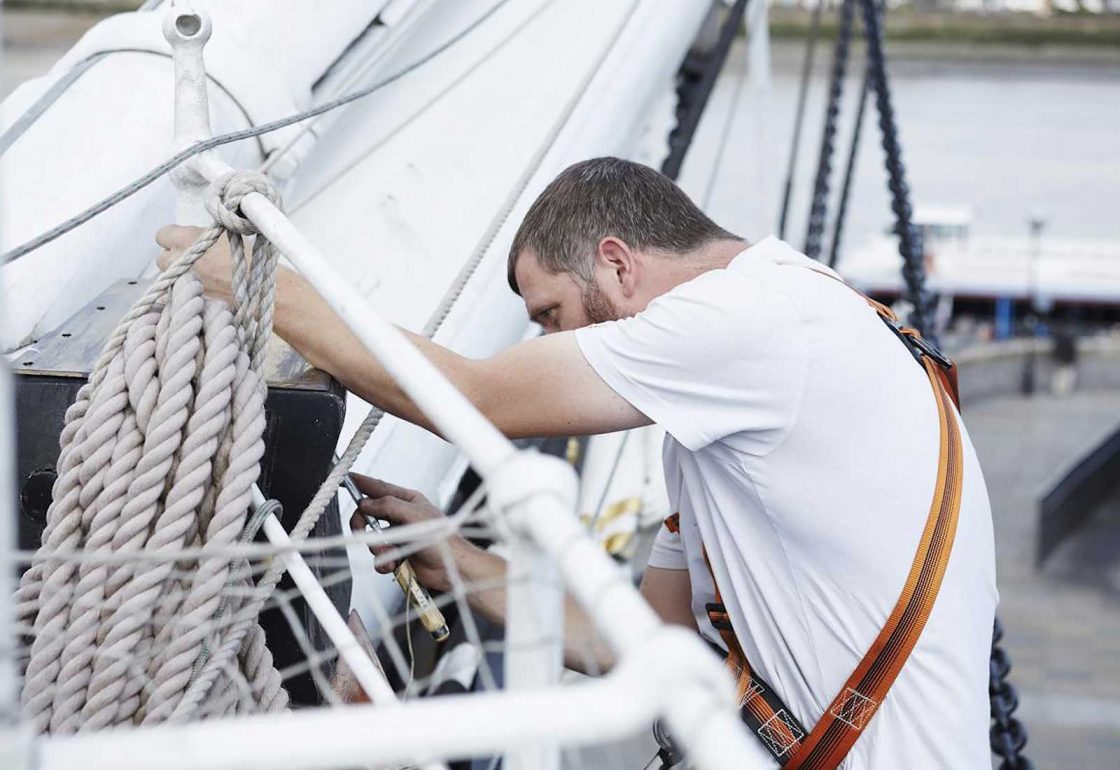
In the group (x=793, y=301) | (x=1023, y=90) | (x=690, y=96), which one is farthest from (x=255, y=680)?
(x=1023, y=90)

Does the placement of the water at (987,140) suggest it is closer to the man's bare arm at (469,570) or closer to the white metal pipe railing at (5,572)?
the man's bare arm at (469,570)

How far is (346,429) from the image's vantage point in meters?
2.05

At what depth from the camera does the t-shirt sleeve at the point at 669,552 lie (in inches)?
77.4

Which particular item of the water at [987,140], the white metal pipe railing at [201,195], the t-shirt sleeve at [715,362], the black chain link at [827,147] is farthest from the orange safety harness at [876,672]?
the water at [987,140]

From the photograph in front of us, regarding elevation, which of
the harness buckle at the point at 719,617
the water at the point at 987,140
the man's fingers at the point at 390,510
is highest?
the man's fingers at the point at 390,510

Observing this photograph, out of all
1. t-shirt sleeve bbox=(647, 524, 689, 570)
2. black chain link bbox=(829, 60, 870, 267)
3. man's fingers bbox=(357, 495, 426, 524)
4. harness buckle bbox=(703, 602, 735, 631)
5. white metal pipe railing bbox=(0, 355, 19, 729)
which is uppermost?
white metal pipe railing bbox=(0, 355, 19, 729)

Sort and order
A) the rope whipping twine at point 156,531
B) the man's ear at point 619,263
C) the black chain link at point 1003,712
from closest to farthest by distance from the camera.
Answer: the rope whipping twine at point 156,531
the man's ear at point 619,263
the black chain link at point 1003,712

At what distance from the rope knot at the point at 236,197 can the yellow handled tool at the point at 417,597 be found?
34 centimetres

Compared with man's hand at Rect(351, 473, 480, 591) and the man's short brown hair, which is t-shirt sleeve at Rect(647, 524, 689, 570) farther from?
the man's short brown hair

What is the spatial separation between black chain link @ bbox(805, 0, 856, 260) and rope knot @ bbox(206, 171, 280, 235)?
2.28 meters

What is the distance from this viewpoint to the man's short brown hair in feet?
5.71

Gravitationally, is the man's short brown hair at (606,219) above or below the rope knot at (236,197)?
below

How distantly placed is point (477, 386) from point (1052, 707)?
7526 mm

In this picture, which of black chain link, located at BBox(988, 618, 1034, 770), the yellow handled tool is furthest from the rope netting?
black chain link, located at BBox(988, 618, 1034, 770)
